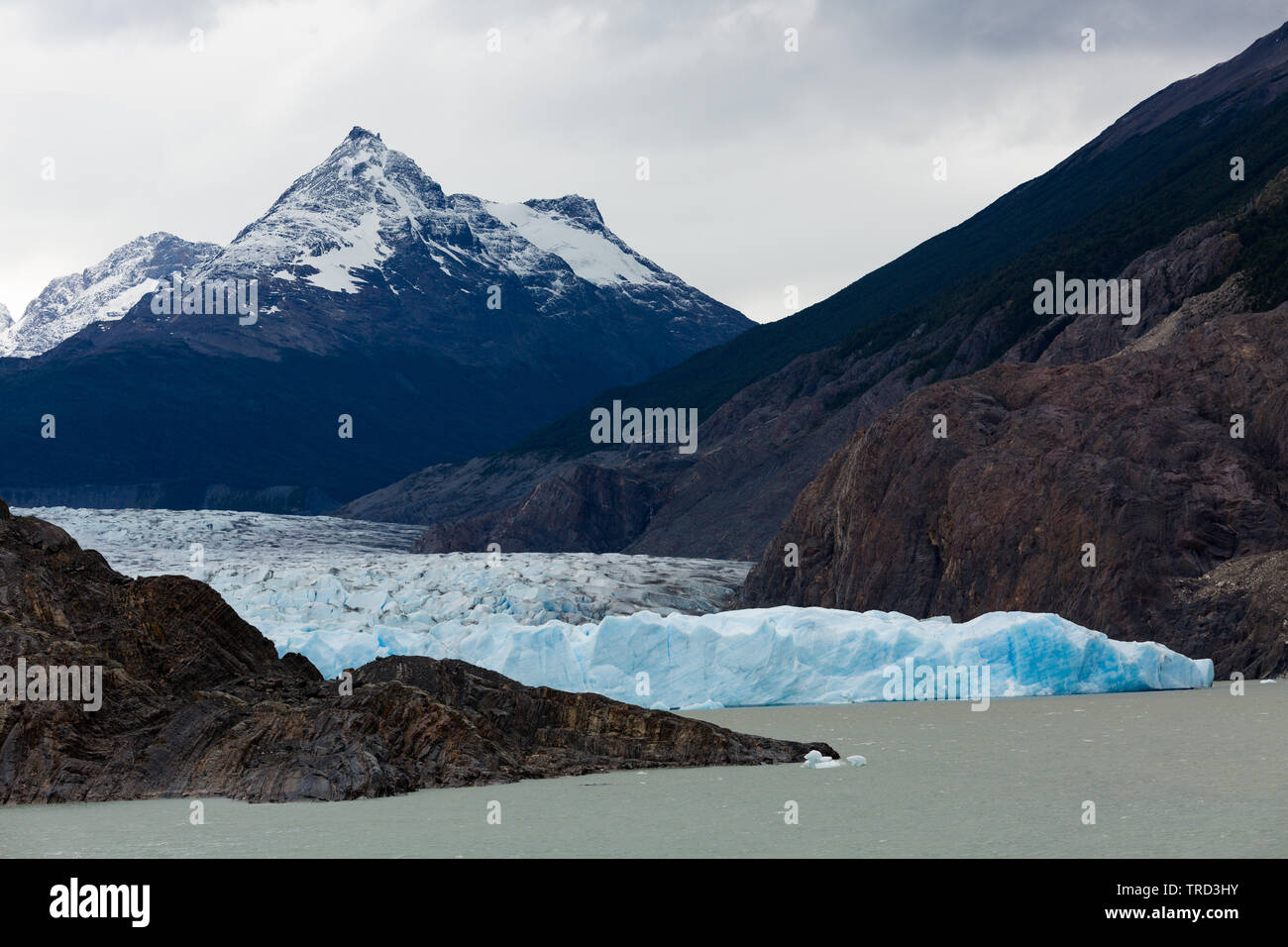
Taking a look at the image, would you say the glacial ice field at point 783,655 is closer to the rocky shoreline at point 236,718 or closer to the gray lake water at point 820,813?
the gray lake water at point 820,813

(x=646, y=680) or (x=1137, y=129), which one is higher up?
(x=1137, y=129)

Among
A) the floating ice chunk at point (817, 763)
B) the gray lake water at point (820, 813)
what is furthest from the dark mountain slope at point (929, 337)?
the floating ice chunk at point (817, 763)

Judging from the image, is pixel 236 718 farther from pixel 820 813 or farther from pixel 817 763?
pixel 820 813

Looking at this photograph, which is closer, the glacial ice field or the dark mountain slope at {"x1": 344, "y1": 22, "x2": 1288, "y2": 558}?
the glacial ice field

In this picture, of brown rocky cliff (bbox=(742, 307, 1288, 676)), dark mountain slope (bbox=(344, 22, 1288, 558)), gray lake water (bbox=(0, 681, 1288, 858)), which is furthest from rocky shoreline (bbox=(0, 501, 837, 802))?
dark mountain slope (bbox=(344, 22, 1288, 558))

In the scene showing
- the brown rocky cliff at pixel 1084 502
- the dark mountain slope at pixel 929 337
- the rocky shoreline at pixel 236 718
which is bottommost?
the rocky shoreline at pixel 236 718

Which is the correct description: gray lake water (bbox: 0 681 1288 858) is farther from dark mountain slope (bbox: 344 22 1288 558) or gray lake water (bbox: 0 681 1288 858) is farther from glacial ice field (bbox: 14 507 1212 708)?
dark mountain slope (bbox: 344 22 1288 558)

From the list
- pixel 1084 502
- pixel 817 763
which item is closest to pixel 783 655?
pixel 817 763

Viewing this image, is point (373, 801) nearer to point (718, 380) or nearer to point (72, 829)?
point (72, 829)
